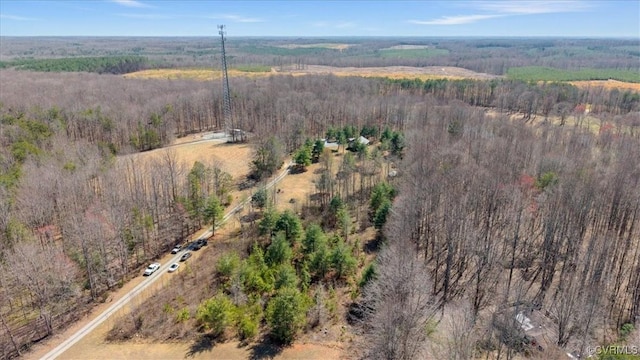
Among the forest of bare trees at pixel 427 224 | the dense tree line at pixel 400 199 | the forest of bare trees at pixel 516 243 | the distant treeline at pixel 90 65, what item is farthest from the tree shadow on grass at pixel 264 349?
the distant treeline at pixel 90 65

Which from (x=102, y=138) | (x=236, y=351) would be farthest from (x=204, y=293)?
(x=102, y=138)

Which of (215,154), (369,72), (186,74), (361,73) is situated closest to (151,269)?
(215,154)

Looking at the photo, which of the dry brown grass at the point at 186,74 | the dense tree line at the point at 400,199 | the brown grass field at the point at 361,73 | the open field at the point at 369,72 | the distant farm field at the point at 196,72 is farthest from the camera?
the open field at the point at 369,72

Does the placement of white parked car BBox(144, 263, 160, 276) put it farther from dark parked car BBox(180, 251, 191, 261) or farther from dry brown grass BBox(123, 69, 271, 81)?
dry brown grass BBox(123, 69, 271, 81)

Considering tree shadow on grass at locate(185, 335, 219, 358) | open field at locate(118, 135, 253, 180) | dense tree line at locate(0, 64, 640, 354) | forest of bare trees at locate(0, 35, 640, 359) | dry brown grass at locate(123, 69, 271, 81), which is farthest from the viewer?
dry brown grass at locate(123, 69, 271, 81)

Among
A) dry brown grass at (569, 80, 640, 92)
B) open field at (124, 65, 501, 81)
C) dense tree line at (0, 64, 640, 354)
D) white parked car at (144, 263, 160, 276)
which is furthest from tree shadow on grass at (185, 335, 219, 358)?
dry brown grass at (569, 80, 640, 92)

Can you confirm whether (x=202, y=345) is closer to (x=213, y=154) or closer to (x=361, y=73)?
(x=213, y=154)

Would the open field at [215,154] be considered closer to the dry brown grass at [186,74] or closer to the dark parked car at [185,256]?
the dark parked car at [185,256]
